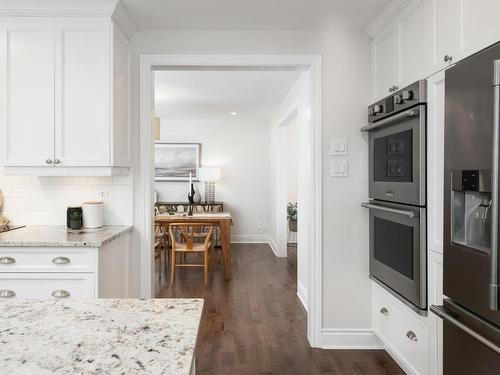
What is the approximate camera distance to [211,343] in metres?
2.92

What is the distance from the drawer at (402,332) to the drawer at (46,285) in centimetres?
186

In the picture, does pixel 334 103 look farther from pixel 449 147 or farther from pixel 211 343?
pixel 211 343

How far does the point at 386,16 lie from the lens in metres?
2.49

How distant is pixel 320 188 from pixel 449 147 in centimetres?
127

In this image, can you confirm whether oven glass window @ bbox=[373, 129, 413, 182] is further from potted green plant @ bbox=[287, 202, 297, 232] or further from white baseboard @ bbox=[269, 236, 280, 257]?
potted green plant @ bbox=[287, 202, 297, 232]

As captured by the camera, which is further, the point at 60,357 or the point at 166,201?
the point at 166,201

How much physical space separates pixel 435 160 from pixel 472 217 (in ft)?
1.78

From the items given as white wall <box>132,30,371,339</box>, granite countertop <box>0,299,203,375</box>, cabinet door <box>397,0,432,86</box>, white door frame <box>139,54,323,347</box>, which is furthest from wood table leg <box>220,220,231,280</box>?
granite countertop <box>0,299,203,375</box>

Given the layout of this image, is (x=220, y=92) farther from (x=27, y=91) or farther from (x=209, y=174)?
(x=27, y=91)

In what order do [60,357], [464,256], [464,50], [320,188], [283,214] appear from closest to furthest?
[60,357], [464,256], [464,50], [320,188], [283,214]

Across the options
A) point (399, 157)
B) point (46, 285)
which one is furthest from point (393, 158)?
point (46, 285)

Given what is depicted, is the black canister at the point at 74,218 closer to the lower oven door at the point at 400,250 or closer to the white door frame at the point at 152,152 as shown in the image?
the white door frame at the point at 152,152

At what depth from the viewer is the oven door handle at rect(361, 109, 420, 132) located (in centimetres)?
206

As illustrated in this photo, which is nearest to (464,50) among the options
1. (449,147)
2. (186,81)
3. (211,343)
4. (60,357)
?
(449,147)
